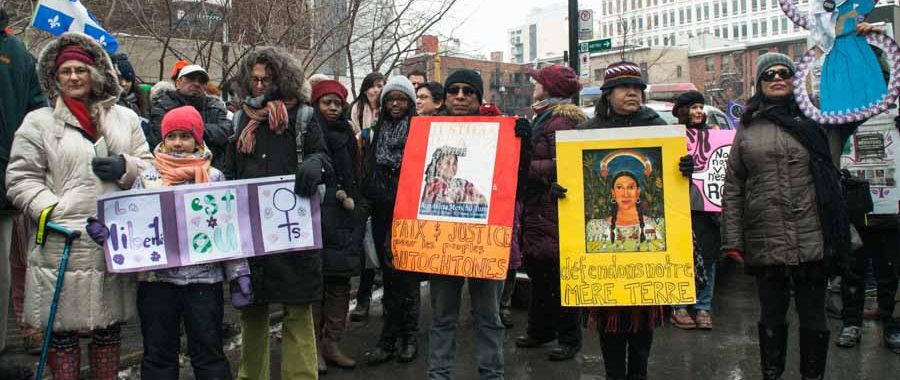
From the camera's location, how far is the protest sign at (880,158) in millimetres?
5504

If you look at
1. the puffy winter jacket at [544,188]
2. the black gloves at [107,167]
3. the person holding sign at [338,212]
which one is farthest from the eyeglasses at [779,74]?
the black gloves at [107,167]

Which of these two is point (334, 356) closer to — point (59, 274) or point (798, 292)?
point (59, 274)

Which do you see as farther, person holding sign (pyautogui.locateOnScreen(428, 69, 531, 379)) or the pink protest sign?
the pink protest sign

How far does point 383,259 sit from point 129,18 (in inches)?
364

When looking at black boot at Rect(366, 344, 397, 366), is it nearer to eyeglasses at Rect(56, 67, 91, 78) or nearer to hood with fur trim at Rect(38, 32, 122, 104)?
hood with fur trim at Rect(38, 32, 122, 104)

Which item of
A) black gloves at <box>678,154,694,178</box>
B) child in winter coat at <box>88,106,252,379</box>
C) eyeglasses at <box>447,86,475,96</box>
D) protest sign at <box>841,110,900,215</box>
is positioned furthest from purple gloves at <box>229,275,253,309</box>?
protest sign at <box>841,110,900,215</box>

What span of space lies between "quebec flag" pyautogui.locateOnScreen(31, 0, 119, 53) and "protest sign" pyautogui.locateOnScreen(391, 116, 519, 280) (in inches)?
138

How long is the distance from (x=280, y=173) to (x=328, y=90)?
2.70ft

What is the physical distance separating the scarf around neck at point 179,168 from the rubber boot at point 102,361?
96 centimetres

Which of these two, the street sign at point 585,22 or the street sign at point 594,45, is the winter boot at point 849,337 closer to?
the street sign at point 585,22

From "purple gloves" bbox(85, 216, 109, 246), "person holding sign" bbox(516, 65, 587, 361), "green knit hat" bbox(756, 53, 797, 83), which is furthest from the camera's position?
"person holding sign" bbox(516, 65, 587, 361)

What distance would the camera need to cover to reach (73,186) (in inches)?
151

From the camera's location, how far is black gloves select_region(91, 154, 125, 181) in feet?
12.5

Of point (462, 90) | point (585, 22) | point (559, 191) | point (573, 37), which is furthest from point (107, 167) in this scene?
point (585, 22)
